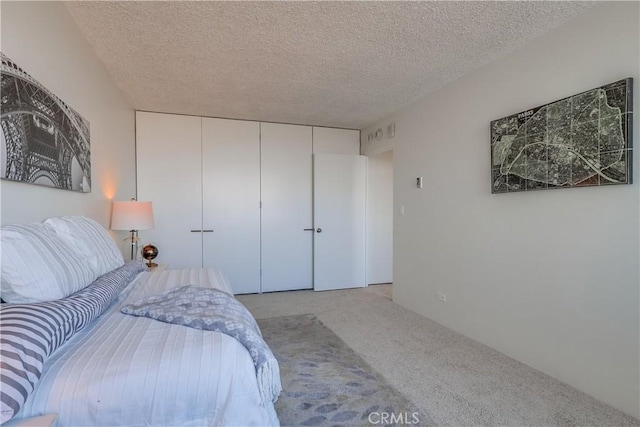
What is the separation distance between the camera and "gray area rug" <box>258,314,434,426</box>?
1.74 metres

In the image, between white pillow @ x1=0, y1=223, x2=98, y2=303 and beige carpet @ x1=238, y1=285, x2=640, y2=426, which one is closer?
white pillow @ x1=0, y1=223, x2=98, y2=303

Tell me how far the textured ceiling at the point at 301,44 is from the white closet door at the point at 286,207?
103 centimetres

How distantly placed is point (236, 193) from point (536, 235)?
11.5 feet

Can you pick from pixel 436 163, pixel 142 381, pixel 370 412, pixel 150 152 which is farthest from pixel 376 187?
pixel 142 381

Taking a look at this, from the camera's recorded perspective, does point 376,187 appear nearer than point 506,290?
No

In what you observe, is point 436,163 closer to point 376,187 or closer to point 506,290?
point 506,290

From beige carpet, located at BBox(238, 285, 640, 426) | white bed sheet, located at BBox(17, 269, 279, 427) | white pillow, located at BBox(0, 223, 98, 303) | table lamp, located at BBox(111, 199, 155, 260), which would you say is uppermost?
table lamp, located at BBox(111, 199, 155, 260)

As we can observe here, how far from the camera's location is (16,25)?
5.05ft

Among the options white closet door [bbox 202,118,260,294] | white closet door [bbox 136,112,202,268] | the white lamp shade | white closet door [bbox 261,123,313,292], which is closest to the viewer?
the white lamp shade

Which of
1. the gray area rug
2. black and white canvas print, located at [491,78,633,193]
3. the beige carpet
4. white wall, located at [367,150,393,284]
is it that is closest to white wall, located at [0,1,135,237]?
the gray area rug

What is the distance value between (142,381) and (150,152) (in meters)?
3.72

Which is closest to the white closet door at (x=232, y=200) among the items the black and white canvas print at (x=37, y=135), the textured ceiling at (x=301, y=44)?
the textured ceiling at (x=301, y=44)

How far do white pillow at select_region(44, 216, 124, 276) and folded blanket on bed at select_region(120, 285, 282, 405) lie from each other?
1.57ft

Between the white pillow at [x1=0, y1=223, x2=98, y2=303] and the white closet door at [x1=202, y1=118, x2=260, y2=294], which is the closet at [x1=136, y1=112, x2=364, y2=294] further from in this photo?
the white pillow at [x1=0, y1=223, x2=98, y2=303]
